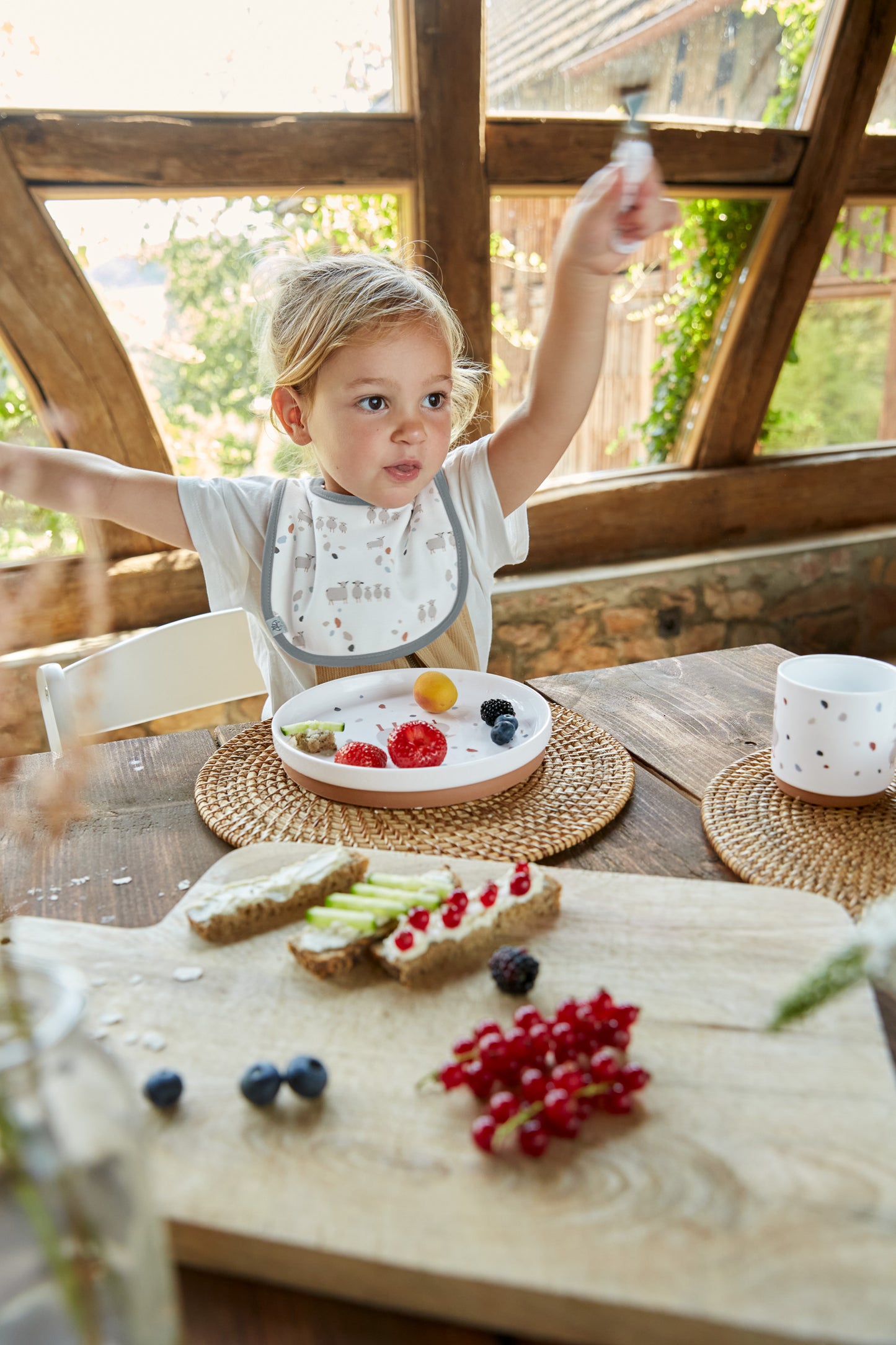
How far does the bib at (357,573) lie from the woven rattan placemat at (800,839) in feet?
2.26

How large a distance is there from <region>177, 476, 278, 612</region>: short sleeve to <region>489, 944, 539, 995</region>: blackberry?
3.33 ft

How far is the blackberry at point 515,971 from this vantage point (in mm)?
707

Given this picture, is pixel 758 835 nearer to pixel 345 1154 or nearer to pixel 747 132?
pixel 345 1154

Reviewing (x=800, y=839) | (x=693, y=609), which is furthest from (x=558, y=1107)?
(x=693, y=609)

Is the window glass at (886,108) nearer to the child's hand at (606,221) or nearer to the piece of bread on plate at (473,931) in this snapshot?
the child's hand at (606,221)

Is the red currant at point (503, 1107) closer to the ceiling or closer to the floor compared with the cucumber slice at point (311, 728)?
closer to the ceiling

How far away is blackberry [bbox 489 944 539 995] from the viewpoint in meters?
0.71

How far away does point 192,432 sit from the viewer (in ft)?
8.86

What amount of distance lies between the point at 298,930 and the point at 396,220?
7.72 feet

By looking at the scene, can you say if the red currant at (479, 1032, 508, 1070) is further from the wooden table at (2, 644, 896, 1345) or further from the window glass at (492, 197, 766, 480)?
the window glass at (492, 197, 766, 480)

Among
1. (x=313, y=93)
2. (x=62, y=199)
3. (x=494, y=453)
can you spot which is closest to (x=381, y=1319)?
(x=494, y=453)

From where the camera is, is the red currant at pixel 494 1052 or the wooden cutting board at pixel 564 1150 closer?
the wooden cutting board at pixel 564 1150

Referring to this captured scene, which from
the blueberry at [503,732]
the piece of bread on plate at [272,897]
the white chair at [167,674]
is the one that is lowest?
the white chair at [167,674]

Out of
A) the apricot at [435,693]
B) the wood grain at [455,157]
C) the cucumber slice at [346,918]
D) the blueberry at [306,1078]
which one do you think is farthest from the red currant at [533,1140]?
the wood grain at [455,157]
